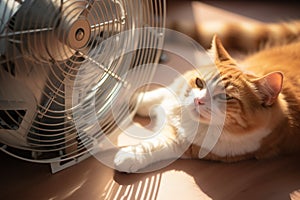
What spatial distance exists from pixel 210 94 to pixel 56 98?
0.46 m

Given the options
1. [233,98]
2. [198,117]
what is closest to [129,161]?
[198,117]

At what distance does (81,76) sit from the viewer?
112cm

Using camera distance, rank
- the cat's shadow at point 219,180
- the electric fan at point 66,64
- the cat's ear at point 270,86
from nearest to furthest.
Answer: the electric fan at point 66,64 → the cat's ear at point 270,86 → the cat's shadow at point 219,180

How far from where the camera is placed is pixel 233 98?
3.92 ft

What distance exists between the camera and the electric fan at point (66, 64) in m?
0.91

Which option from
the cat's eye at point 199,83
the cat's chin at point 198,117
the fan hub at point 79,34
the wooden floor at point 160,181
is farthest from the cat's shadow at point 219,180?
the fan hub at point 79,34

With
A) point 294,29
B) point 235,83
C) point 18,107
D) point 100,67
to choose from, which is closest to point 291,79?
point 235,83

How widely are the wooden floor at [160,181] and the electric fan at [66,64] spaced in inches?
2.2

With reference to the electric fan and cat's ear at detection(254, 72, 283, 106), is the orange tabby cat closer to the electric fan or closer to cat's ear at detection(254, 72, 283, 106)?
cat's ear at detection(254, 72, 283, 106)

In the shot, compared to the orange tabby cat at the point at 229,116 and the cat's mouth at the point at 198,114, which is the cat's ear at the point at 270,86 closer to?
the orange tabby cat at the point at 229,116

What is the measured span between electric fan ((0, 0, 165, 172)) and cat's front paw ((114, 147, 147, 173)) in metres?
0.10

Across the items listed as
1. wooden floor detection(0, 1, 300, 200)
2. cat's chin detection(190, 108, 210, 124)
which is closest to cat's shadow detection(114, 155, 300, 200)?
wooden floor detection(0, 1, 300, 200)

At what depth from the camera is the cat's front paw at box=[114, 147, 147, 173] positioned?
1243 millimetres

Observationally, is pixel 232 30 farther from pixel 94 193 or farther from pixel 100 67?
pixel 94 193
